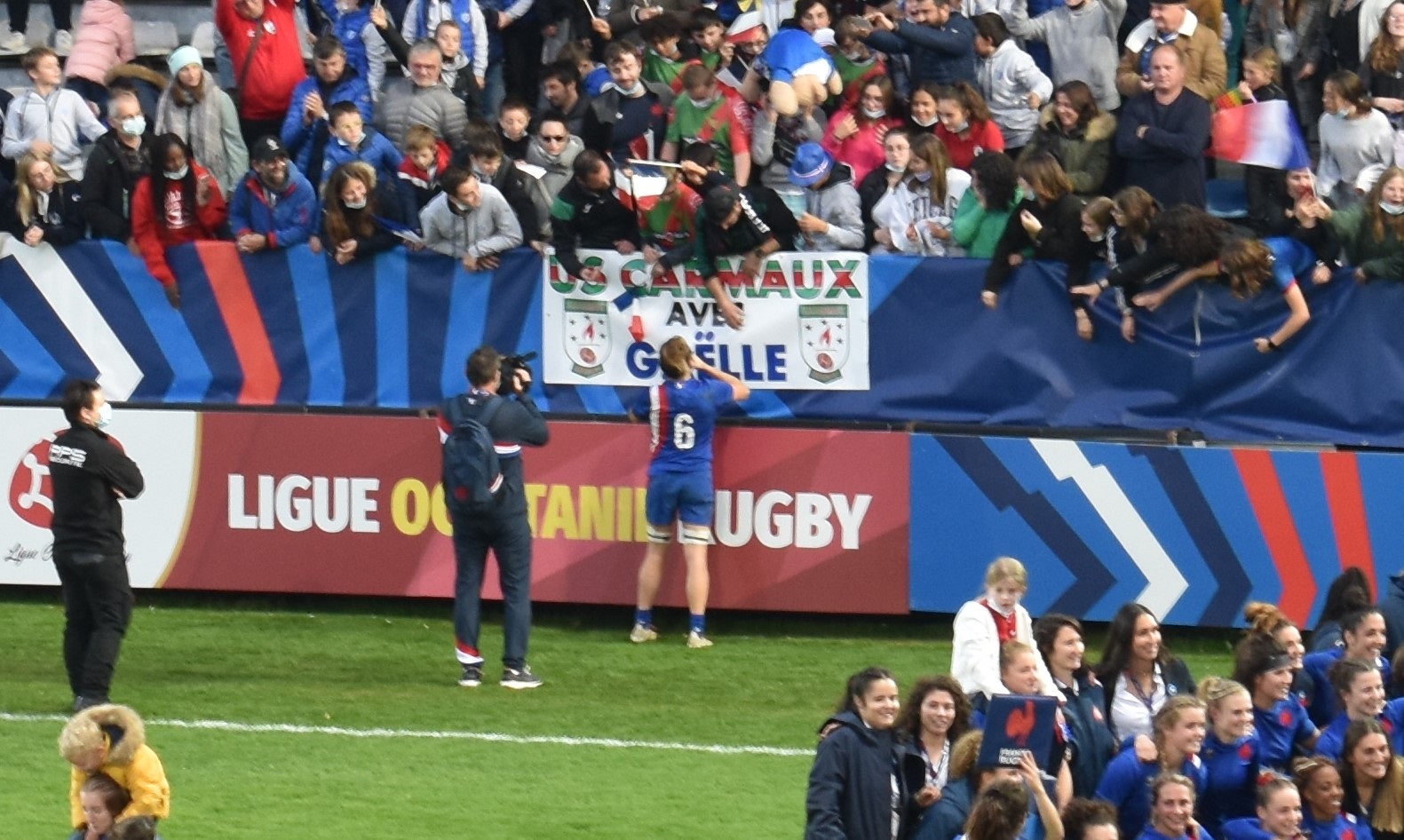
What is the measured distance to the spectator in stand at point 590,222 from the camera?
567 inches

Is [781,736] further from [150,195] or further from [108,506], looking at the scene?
[150,195]

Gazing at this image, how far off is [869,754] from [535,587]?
22.5ft

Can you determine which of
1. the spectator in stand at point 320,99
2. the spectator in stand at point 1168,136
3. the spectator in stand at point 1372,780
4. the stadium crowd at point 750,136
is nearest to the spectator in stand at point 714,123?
the stadium crowd at point 750,136

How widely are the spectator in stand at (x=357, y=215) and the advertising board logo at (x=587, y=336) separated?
3.89ft

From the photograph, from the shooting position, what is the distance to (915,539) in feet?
47.0

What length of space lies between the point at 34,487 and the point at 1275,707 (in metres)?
8.46

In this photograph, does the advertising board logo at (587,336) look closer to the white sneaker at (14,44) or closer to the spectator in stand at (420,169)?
the spectator in stand at (420,169)

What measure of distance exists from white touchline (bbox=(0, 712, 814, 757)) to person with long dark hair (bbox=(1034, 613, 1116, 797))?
2.84 metres

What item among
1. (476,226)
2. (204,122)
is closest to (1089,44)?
(476,226)

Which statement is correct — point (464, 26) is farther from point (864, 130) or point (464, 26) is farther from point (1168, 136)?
point (1168, 136)

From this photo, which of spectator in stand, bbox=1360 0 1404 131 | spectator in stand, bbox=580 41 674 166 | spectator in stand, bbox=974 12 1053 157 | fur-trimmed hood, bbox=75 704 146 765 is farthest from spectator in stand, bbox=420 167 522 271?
fur-trimmed hood, bbox=75 704 146 765

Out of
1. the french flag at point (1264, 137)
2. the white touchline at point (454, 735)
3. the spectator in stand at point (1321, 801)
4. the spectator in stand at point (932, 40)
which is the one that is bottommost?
the white touchline at point (454, 735)

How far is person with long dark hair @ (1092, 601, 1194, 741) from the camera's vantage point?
31.4ft

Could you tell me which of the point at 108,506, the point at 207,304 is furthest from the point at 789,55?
the point at 108,506
